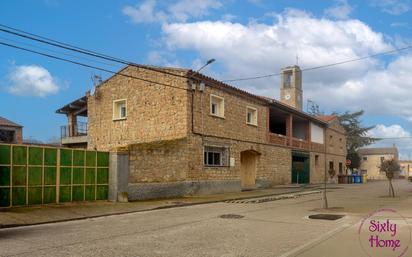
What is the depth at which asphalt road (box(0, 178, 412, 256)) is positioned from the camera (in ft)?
29.3

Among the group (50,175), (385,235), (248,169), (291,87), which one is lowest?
(385,235)

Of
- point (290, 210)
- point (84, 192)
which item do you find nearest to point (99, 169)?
point (84, 192)

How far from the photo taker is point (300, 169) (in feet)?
127

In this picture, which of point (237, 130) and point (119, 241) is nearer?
point (119, 241)

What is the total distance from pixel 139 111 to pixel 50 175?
10.5 m

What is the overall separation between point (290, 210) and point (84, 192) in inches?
326

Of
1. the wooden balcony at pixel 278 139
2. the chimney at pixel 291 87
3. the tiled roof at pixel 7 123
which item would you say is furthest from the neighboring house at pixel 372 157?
the tiled roof at pixel 7 123

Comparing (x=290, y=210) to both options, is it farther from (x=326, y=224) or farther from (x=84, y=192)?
(x=84, y=192)

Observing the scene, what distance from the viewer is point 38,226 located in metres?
A: 13.3

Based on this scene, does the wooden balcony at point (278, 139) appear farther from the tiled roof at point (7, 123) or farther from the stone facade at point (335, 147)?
the tiled roof at point (7, 123)

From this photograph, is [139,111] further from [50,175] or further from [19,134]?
[19,134]

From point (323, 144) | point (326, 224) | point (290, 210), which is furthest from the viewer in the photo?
point (323, 144)

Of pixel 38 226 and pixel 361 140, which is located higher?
pixel 361 140

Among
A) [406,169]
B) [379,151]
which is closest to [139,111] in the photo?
[379,151]
